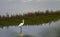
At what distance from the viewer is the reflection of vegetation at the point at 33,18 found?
298 cm

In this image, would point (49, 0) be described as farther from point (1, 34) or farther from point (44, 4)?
point (1, 34)

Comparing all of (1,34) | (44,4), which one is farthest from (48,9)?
(1,34)

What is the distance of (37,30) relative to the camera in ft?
9.80

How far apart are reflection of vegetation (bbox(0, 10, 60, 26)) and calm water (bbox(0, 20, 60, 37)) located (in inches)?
2.7

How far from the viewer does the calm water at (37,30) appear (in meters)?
2.96

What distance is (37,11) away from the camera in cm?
299

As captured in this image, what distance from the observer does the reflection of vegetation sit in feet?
9.78

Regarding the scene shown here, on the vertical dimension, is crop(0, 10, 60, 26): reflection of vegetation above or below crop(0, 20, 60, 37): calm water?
above

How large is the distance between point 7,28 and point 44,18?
599mm

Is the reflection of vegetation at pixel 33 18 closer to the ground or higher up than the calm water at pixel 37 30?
higher up

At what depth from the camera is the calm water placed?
2.96m

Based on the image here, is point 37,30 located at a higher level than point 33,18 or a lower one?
lower

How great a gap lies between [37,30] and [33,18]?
20cm

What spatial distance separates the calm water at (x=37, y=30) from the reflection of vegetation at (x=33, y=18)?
0.07 m
